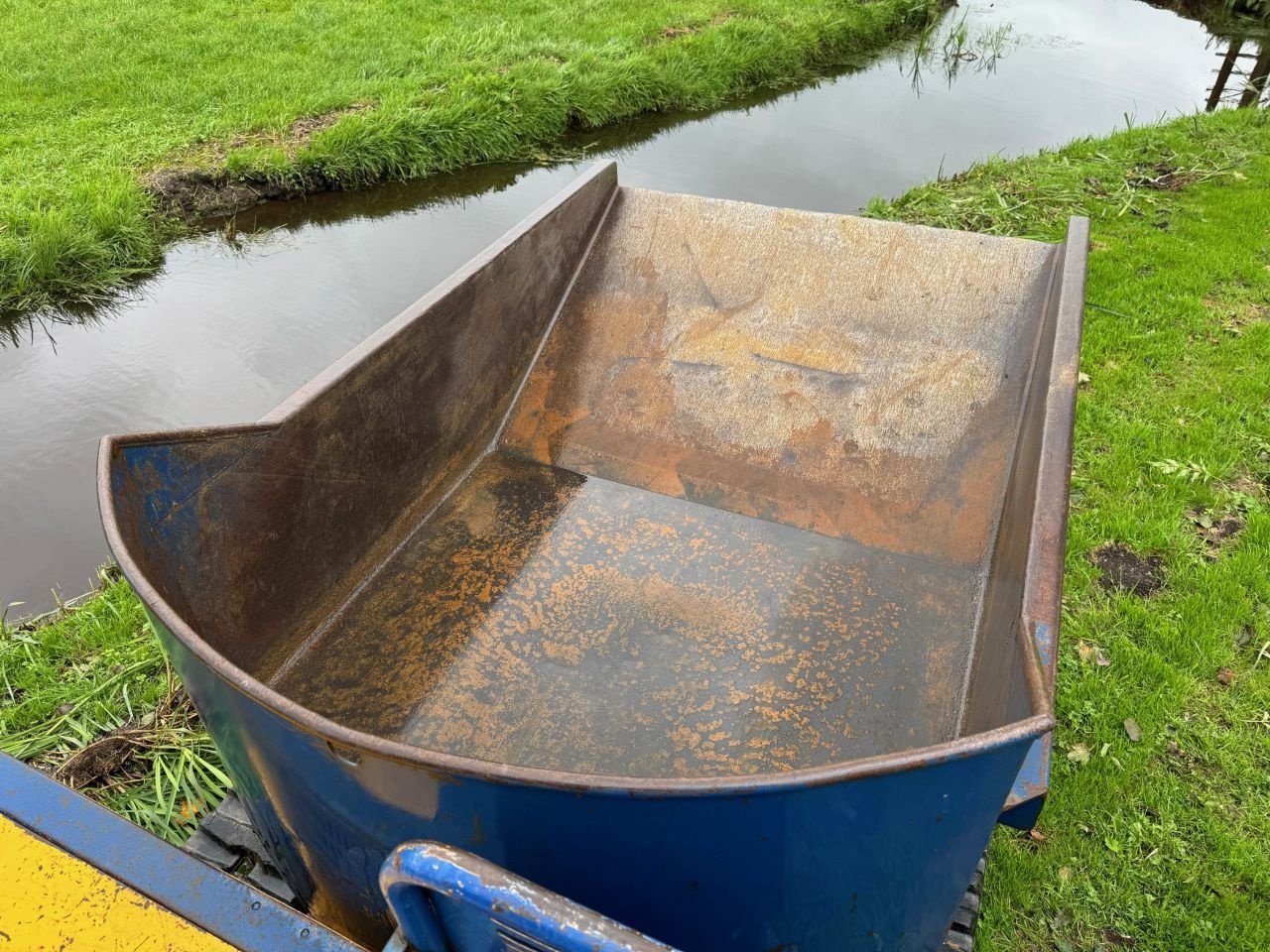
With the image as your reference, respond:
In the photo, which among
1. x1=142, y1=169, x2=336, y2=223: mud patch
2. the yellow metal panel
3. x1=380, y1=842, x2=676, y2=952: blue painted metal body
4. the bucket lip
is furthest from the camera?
x1=142, y1=169, x2=336, y2=223: mud patch

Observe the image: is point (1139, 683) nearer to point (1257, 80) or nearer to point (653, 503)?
point (653, 503)

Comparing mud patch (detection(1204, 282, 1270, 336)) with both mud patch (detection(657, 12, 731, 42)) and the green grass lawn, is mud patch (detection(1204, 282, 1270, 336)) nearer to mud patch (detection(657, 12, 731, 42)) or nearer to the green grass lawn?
the green grass lawn

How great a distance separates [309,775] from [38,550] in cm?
291

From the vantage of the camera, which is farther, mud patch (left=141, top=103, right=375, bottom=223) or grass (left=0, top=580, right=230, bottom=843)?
mud patch (left=141, top=103, right=375, bottom=223)

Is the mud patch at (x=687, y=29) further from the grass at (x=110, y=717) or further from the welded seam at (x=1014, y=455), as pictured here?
the grass at (x=110, y=717)

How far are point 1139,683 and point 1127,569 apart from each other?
558 mm

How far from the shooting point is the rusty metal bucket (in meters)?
1.42

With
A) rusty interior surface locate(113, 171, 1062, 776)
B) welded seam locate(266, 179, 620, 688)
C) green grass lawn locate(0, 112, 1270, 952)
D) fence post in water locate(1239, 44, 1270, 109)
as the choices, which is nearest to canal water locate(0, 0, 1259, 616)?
fence post in water locate(1239, 44, 1270, 109)

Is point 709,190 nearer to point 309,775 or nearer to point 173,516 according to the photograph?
point 173,516

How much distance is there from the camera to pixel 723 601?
2854mm

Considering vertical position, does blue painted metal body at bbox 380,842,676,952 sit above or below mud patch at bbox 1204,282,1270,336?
above

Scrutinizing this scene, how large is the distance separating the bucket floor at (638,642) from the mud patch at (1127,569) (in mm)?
750

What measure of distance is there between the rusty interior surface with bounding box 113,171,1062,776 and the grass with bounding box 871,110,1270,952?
1.58ft

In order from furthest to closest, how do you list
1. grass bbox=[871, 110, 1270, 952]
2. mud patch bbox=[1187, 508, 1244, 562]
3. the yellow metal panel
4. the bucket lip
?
mud patch bbox=[1187, 508, 1244, 562], grass bbox=[871, 110, 1270, 952], the yellow metal panel, the bucket lip
